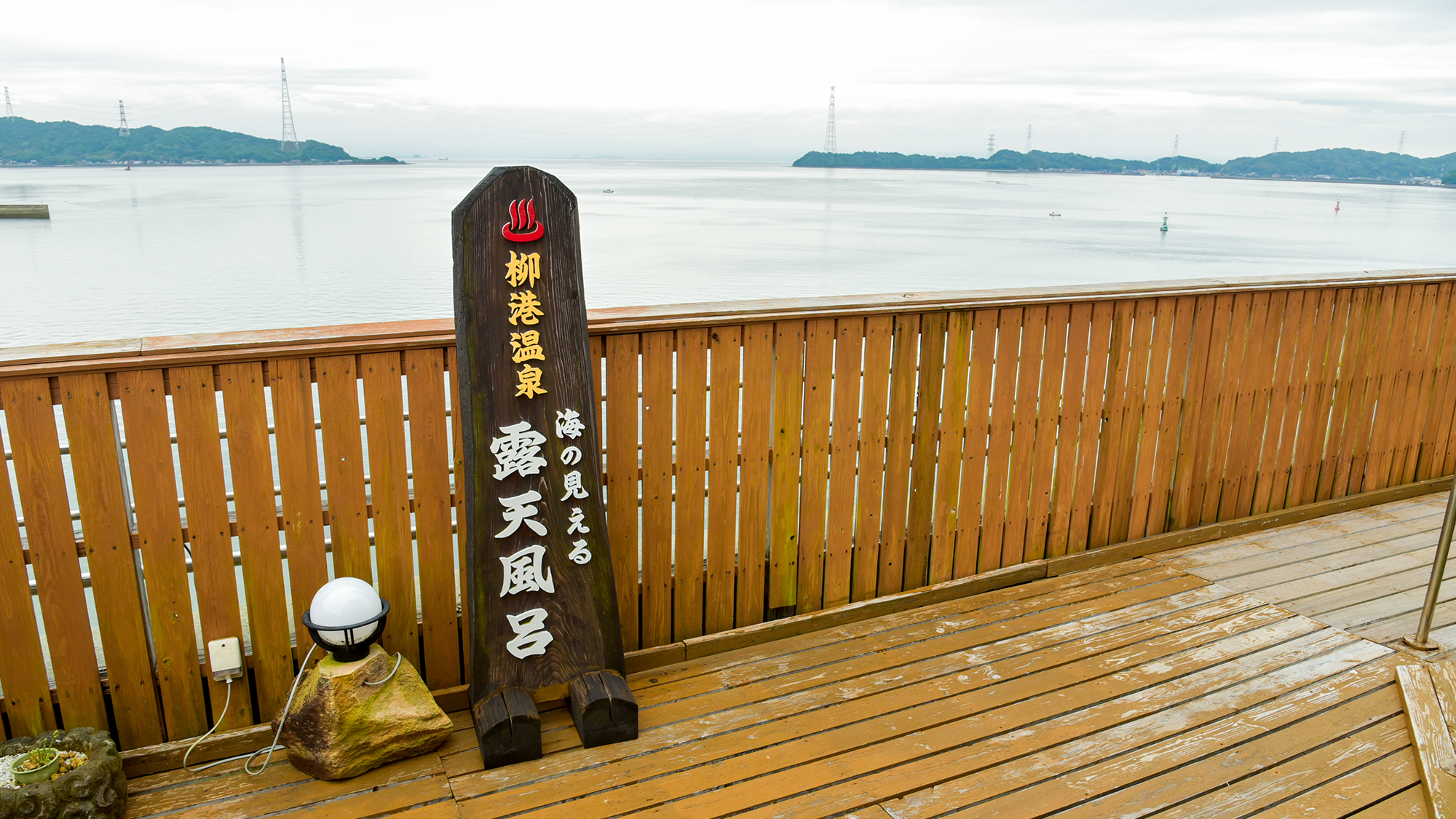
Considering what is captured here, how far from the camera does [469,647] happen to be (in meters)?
2.60

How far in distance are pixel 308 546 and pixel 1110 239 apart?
151ft

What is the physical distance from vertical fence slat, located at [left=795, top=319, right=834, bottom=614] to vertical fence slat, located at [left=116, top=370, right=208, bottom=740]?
1907mm

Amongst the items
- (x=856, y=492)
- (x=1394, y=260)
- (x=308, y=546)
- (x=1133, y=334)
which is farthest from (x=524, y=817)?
(x=1394, y=260)

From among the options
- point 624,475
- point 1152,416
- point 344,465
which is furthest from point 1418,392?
point 344,465

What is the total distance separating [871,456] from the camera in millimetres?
3293

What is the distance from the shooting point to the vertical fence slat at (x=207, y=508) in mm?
2275

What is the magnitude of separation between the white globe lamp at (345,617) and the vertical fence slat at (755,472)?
124cm

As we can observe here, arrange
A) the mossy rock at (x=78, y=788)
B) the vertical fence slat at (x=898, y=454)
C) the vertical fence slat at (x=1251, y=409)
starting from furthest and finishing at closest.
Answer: the vertical fence slat at (x=1251, y=409), the vertical fence slat at (x=898, y=454), the mossy rock at (x=78, y=788)

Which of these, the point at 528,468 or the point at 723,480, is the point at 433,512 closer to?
the point at 528,468

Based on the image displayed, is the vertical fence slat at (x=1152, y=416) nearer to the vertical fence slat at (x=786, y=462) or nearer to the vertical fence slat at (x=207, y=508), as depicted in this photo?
the vertical fence slat at (x=786, y=462)

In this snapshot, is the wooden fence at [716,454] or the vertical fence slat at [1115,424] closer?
the wooden fence at [716,454]

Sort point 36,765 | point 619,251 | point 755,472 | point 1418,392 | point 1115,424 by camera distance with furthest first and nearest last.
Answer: point 619,251
point 1418,392
point 1115,424
point 755,472
point 36,765

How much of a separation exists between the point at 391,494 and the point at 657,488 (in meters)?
0.82

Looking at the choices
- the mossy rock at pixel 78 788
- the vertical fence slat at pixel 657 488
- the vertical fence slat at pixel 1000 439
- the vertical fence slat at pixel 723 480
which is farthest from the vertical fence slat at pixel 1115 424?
the mossy rock at pixel 78 788
